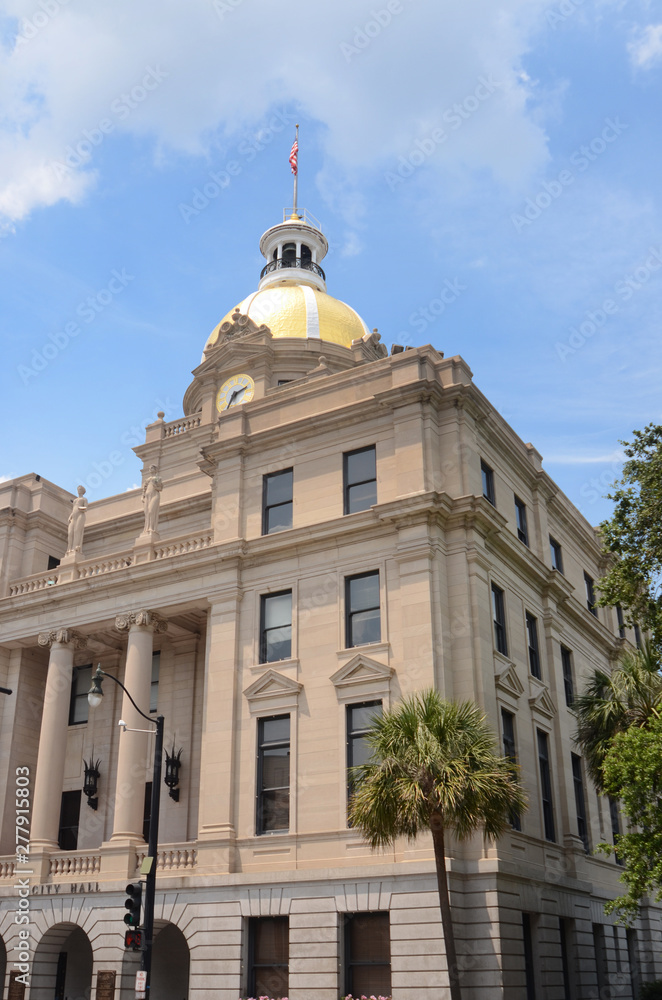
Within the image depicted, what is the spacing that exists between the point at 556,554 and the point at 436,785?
20125 mm

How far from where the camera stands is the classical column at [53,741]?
32.6 meters

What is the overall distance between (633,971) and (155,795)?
73.2 ft

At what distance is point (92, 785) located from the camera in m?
35.4

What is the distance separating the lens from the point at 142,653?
1294 inches

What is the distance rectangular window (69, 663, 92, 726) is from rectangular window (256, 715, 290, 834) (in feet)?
37.2

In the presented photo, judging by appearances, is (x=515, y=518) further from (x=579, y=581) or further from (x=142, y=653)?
(x=142, y=653)

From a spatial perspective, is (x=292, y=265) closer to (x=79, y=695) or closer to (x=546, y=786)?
(x=79, y=695)

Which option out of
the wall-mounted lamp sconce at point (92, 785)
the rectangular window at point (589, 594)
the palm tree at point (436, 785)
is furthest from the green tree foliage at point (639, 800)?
the wall-mounted lamp sconce at point (92, 785)

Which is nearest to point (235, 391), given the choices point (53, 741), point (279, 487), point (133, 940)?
point (279, 487)

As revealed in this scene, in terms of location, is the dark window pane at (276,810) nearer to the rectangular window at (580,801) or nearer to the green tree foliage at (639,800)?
the green tree foliage at (639,800)

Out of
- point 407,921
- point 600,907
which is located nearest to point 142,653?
point 407,921

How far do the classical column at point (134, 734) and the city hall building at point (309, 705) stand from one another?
0.31 ft

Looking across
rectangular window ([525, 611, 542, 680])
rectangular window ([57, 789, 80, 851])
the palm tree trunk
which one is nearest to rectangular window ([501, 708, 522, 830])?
rectangular window ([525, 611, 542, 680])

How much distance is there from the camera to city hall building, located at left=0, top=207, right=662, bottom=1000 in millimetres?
25766
